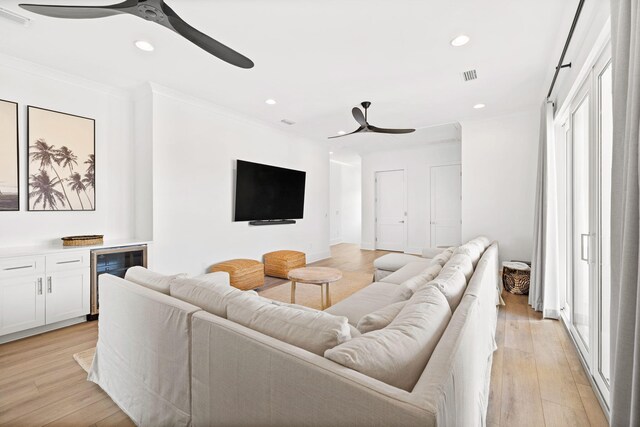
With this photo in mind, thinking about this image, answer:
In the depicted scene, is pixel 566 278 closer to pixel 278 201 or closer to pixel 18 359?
pixel 278 201

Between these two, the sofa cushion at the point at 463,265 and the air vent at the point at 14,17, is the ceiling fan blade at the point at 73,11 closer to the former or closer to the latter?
the air vent at the point at 14,17

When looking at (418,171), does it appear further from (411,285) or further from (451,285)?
(451,285)

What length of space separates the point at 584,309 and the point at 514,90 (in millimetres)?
2722

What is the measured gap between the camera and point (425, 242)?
7422mm

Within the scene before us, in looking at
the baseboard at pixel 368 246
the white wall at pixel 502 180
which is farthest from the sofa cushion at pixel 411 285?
the baseboard at pixel 368 246

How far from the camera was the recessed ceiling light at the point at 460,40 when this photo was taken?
259cm

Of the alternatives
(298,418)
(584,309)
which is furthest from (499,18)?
(298,418)

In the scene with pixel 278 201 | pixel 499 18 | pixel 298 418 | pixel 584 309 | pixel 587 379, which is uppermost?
pixel 499 18

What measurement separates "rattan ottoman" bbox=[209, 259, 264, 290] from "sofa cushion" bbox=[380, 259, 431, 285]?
1982mm

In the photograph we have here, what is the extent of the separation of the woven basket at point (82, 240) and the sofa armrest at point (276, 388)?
273 centimetres

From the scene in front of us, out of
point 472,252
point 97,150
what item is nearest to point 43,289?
point 97,150

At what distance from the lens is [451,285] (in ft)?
5.58

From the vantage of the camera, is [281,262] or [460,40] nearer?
[460,40]

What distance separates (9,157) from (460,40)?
14.8 feet
